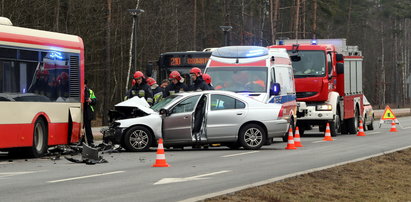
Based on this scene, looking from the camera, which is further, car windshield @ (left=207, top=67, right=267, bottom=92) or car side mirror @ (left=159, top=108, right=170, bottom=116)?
car windshield @ (left=207, top=67, right=267, bottom=92)

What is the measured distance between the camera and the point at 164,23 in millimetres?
58906

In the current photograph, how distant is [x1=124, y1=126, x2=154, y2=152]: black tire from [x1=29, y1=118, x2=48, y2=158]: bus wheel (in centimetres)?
216

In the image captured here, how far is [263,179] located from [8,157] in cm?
836

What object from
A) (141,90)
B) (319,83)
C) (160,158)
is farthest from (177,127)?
(319,83)

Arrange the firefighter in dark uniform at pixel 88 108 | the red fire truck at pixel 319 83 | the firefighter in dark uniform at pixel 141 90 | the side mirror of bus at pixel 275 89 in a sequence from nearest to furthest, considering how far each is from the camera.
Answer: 1. the firefighter in dark uniform at pixel 141 90
2. the firefighter in dark uniform at pixel 88 108
3. the side mirror of bus at pixel 275 89
4. the red fire truck at pixel 319 83

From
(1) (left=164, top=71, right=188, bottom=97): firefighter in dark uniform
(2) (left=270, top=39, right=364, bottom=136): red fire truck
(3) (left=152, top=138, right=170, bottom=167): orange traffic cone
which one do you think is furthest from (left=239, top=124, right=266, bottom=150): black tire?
(2) (left=270, top=39, right=364, bottom=136): red fire truck

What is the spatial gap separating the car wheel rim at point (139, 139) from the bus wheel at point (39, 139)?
227 centimetres

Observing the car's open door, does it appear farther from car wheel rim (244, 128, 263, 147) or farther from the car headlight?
the car headlight

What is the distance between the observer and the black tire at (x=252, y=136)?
2288 cm

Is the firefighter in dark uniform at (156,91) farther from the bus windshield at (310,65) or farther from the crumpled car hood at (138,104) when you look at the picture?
the bus windshield at (310,65)

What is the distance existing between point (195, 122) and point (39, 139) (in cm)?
380

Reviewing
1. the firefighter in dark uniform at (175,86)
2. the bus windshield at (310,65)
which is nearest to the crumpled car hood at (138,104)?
the firefighter in dark uniform at (175,86)

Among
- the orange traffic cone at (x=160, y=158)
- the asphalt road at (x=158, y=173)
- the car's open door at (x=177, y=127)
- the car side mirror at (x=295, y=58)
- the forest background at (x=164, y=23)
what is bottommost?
the asphalt road at (x=158, y=173)

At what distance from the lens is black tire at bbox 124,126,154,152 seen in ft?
73.0
